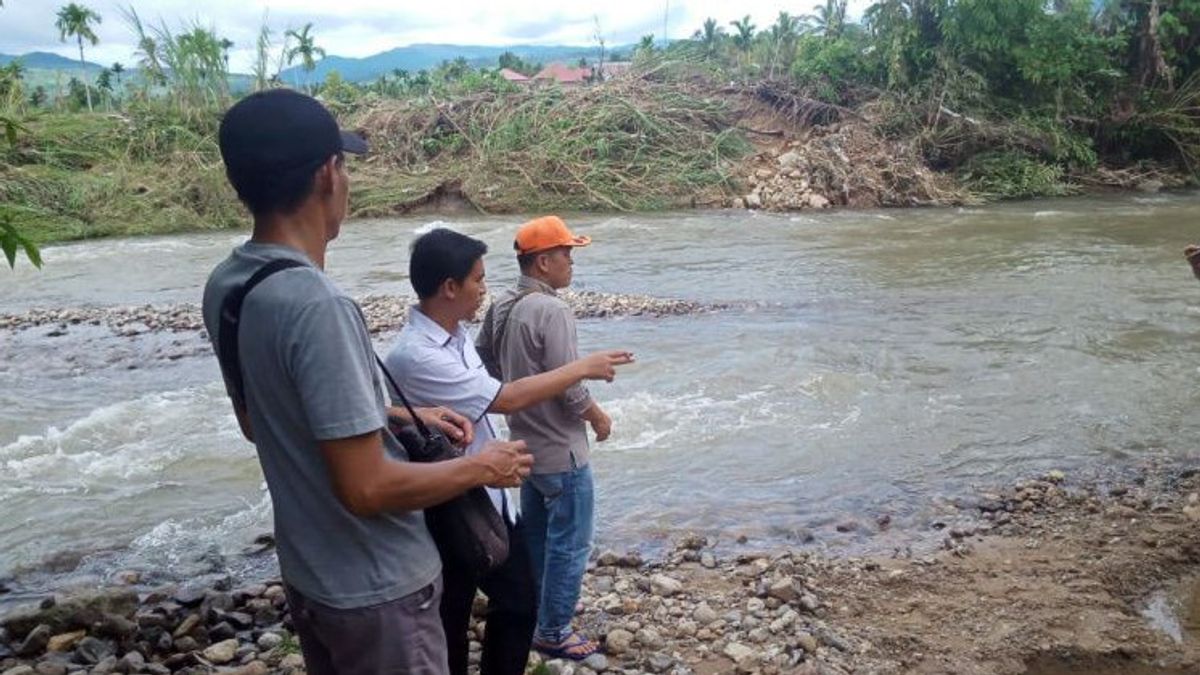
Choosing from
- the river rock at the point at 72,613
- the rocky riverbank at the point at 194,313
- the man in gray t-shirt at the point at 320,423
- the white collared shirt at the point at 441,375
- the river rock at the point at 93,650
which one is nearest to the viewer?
the man in gray t-shirt at the point at 320,423

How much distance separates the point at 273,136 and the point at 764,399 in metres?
6.71

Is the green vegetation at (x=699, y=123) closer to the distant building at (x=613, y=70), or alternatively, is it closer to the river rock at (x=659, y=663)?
the distant building at (x=613, y=70)

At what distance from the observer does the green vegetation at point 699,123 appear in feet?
71.7

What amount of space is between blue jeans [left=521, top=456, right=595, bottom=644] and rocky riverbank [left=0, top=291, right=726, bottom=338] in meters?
7.43

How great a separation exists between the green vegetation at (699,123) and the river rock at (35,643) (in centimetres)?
1807

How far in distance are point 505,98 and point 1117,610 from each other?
21.8 m

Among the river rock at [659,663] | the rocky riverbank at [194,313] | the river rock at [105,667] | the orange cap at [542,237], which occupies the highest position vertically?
the orange cap at [542,237]

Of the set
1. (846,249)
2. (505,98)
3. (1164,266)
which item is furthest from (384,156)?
(1164,266)

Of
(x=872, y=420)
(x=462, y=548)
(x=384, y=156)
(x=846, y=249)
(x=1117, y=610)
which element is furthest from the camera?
(x=384, y=156)

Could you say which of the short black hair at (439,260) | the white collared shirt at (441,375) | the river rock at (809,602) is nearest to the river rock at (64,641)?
the white collared shirt at (441,375)

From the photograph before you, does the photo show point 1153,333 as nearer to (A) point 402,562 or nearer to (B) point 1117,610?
(B) point 1117,610

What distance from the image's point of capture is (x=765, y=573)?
469cm

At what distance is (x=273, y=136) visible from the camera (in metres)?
1.90

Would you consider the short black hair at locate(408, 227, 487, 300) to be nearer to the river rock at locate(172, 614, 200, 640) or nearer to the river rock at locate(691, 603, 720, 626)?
the river rock at locate(691, 603, 720, 626)
